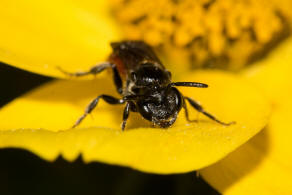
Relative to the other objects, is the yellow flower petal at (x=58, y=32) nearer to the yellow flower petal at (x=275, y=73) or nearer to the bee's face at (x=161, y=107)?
the bee's face at (x=161, y=107)

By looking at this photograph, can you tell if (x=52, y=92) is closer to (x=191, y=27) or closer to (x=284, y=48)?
(x=191, y=27)

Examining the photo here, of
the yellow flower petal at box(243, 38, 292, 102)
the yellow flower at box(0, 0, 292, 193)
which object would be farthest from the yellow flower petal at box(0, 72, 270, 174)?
the yellow flower petal at box(243, 38, 292, 102)

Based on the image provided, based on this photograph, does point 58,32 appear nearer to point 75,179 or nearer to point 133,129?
point 75,179

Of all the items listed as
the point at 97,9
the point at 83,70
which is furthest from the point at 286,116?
the point at 97,9

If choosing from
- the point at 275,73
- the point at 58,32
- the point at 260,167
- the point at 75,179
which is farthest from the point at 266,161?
the point at 58,32

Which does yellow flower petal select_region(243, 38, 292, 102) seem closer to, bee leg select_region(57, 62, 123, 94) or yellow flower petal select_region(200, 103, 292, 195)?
yellow flower petal select_region(200, 103, 292, 195)
